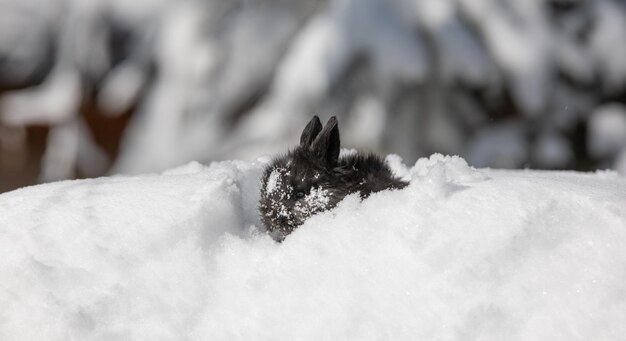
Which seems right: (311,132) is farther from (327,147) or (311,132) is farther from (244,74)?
(244,74)

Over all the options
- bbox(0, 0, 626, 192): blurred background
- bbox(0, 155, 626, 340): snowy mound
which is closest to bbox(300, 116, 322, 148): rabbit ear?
bbox(0, 155, 626, 340): snowy mound

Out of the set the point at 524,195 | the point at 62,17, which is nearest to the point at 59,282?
the point at 524,195

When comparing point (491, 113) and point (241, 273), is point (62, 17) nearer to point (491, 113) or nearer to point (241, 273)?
point (241, 273)

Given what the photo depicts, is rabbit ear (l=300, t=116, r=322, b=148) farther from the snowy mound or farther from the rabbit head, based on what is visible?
the snowy mound

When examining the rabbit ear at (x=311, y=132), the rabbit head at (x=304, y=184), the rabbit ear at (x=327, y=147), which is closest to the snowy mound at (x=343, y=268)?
the rabbit head at (x=304, y=184)

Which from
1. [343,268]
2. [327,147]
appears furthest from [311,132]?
[343,268]

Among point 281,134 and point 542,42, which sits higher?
point 542,42

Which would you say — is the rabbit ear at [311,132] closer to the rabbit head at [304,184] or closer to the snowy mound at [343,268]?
the rabbit head at [304,184]
